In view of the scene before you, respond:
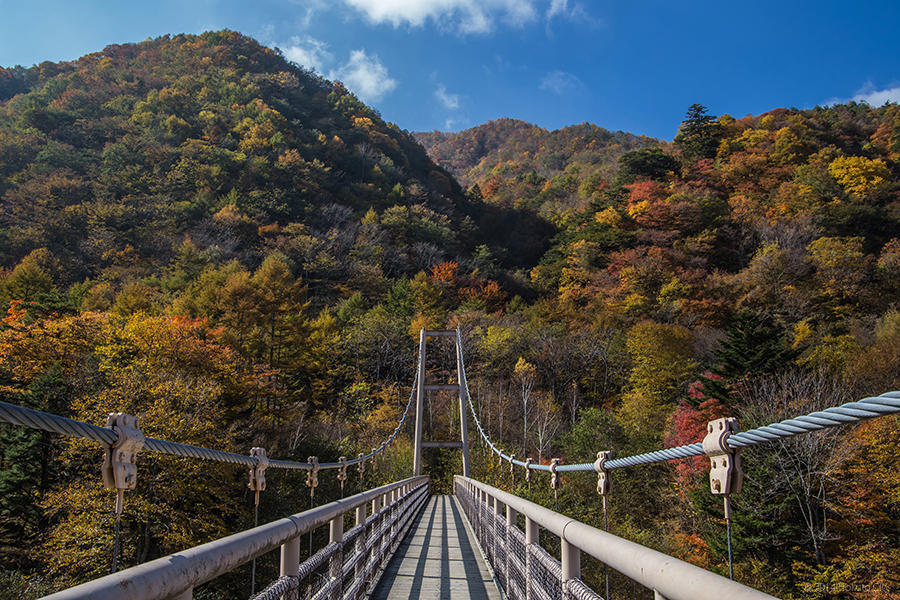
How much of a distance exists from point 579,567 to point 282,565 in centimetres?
103

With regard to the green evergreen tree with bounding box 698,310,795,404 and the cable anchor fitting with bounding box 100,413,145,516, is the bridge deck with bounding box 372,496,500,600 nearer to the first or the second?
the cable anchor fitting with bounding box 100,413,145,516

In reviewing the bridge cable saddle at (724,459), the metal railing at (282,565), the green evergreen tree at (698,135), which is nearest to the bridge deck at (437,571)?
the metal railing at (282,565)

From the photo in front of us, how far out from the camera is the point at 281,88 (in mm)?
63781

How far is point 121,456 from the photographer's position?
1243mm

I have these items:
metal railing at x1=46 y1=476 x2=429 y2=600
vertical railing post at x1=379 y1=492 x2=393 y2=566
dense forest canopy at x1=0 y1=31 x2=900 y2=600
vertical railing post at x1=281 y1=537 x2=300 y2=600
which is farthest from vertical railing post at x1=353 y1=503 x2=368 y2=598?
dense forest canopy at x1=0 y1=31 x2=900 y2=600

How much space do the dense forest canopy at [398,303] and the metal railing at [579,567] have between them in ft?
32.3

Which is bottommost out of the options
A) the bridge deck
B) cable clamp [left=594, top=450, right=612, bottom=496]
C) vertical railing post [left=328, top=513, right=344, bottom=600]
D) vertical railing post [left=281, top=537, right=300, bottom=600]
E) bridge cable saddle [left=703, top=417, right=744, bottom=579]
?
the bridge deck

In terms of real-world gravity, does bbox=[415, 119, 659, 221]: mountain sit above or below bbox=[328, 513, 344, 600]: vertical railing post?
above

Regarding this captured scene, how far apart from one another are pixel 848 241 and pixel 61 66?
78.2 meters

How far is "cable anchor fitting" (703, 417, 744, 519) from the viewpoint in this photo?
1.28 meters

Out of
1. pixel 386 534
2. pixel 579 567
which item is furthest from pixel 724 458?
pixel 386 534

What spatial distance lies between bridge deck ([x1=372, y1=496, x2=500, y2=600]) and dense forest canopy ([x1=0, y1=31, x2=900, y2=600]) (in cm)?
741

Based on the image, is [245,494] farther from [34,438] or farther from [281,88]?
[281,88]

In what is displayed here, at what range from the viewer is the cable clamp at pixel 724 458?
128cm
